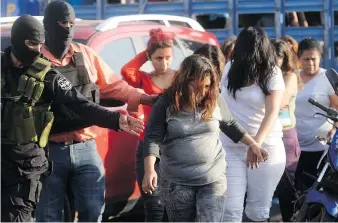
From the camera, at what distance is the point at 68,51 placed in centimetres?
580

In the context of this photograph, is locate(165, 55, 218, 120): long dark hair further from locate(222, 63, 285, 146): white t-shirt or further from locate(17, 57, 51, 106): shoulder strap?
locate(17, 57, 51, 106): shoulder strap

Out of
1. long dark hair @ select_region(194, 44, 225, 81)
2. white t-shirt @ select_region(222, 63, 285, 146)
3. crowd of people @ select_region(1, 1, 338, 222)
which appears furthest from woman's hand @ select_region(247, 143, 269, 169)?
long dark hair @ select_region(194, 44, 225, 81)

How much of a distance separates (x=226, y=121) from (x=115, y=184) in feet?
5.35

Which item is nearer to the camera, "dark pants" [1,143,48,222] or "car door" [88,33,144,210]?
"dark pants" [1,143,48,222]

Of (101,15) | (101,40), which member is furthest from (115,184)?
(101,15)

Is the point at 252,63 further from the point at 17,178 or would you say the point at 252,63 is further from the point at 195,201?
the point at 17,178

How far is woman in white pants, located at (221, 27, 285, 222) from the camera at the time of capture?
6.39m

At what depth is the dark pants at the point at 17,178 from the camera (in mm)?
5297

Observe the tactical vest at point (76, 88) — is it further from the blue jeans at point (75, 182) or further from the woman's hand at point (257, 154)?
the woman's hand at point (257, 154)

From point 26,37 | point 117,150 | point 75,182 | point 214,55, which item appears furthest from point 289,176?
point 26,37

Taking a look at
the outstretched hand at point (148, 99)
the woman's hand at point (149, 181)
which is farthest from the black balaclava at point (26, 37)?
the woman's hand at point (149, 181)

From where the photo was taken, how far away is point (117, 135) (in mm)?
7297

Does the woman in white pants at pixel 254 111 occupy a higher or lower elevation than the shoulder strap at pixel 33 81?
Result: lower

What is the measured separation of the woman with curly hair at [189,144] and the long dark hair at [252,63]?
0.68m
